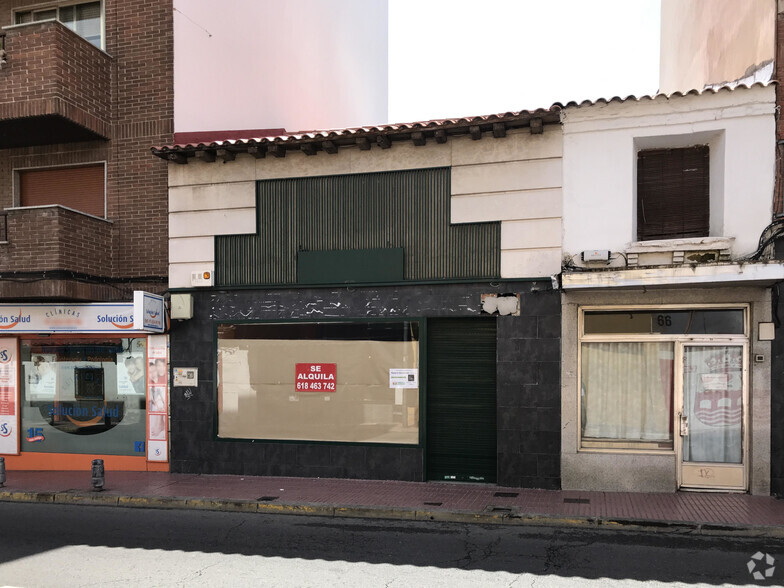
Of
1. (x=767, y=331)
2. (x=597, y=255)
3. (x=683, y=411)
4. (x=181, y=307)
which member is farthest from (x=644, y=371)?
(x=181, y=307)

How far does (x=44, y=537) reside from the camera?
27.2 ft

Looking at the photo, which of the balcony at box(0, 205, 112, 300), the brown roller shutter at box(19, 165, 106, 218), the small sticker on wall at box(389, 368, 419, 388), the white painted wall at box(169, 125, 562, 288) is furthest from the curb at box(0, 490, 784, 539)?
the brown roller shutter at box(19, 165, 106, 218)

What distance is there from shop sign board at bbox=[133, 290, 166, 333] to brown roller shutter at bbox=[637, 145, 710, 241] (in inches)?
317

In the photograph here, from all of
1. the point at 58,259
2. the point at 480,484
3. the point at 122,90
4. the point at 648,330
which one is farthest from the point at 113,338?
the point at 648,330

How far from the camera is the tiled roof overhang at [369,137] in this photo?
33.7ft

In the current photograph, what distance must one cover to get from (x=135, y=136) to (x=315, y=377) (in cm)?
569

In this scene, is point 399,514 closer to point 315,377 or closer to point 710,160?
point 315,377

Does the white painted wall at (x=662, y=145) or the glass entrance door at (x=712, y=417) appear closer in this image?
the white painted wall at (x=662, y=145)

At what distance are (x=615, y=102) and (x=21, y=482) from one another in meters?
11.5

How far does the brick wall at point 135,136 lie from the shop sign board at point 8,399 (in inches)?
104

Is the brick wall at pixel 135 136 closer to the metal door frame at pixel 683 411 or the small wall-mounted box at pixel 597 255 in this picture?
the small wall-mounted box at pixel 597 255

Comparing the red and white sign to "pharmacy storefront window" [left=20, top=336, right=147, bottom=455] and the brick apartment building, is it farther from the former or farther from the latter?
"pharmacy storefront window" [left=20, top=336, right=147, bottom=455]

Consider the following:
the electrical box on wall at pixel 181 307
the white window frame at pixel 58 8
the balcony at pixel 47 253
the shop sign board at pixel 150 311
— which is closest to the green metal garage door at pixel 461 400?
the electrical box on wall at pixel 181 307

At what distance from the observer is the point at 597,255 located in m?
10.1
